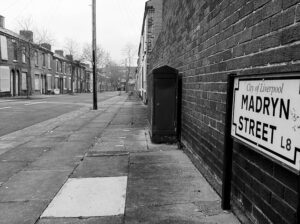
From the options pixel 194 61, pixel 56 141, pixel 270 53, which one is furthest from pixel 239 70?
pixel 56 141

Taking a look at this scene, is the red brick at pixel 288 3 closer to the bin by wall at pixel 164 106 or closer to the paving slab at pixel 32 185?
the paving slab at pixel 32 185

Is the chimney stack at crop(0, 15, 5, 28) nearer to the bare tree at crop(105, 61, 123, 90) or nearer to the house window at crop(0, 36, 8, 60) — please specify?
the house window at crop(0, 36, 8, 60)

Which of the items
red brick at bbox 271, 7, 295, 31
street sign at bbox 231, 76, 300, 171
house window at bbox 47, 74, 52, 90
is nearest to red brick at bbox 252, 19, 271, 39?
red brick at bbox 271, 7, 295, 31

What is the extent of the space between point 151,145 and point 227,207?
13.6 feet

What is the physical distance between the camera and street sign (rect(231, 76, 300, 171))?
230cm

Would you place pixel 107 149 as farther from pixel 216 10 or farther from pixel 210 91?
pixel 216 10

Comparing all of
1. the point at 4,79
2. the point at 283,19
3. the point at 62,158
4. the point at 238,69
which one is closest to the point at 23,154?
the point at 62,158

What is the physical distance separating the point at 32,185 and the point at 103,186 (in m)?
1.07

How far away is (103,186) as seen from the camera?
191 inches

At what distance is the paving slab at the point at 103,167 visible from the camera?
5481mm

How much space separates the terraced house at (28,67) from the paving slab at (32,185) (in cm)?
3224

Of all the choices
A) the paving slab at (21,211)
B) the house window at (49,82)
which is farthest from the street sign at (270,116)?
the house window at (49,82)

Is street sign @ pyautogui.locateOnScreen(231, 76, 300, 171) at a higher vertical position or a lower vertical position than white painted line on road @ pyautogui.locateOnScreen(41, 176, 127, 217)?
higher

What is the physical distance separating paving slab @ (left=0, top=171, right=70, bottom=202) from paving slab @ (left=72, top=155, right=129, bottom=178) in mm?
311
